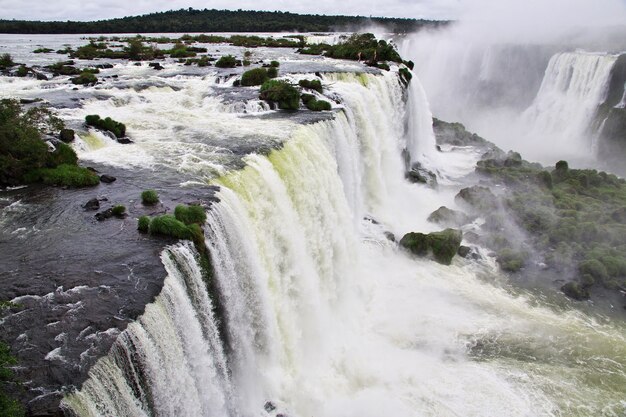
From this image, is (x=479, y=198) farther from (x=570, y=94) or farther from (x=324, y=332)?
(x=570, y=94)

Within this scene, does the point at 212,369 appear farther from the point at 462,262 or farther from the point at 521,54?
the point at 521,54

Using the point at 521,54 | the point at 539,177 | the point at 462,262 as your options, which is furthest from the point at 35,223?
the point at 521,54

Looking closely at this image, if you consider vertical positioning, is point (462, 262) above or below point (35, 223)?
below

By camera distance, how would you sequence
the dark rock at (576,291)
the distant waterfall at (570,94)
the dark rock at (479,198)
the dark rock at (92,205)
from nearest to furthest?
the dark rock at (92,205)
the dark rock at (576,291)
the dark rock at (479,198)
the distant waterfall at (570,94)

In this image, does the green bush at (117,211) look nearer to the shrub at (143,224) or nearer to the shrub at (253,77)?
the shrub at (143,224)

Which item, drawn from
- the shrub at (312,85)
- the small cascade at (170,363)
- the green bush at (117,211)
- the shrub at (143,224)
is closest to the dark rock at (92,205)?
the green bush at (117,211)

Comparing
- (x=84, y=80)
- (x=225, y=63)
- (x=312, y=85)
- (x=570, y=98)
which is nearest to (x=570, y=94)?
(x=570, y=98)

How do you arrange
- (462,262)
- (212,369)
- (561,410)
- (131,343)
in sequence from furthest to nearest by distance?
(462,262) < (561,410) < (212,369) < (131,343)
